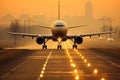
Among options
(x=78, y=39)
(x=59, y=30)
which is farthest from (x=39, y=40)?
(x=78, y=39)

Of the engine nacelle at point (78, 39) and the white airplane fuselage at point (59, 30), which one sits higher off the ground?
the white airplane fuselage at point (59, 30)

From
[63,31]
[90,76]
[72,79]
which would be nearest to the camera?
[72,79]

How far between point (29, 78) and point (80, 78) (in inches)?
138

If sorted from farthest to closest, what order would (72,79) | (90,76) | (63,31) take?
(63,31), (90,76), (72,79)

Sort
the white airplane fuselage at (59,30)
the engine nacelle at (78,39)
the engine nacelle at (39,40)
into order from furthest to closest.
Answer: the engine nacelle at (78,39)
the engine nacelle at (39,40)
the white airplane fuselage at (59,30)

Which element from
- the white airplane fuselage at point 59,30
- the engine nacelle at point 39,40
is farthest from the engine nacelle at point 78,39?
the engine nacelle at point 39,40

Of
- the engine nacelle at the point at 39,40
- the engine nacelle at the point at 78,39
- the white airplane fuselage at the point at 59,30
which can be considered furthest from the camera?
the engine nacelle at the point at 78,39

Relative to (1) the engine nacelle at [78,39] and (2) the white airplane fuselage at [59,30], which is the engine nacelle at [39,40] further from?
(1) the engine nacelle at [78,39]

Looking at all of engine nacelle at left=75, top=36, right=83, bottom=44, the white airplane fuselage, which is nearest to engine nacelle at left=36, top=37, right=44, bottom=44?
the white airplane fuselage

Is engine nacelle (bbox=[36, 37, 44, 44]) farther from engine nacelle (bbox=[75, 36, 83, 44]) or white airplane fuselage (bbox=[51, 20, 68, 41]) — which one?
engine nacelle (bbox=[75, 36, 83, 44])

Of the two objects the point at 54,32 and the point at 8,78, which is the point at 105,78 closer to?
the point at 8,78

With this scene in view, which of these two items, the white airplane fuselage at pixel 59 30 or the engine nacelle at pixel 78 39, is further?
the engine nacelle at pixel 78 39

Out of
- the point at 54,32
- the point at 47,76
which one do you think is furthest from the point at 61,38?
the point at 47,76

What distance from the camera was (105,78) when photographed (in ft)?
104
